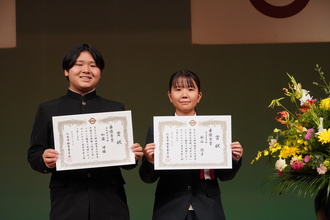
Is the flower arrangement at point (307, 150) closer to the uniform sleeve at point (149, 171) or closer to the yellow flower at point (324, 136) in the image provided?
the yellow flower at point (324, 136)

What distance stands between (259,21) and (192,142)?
187cm

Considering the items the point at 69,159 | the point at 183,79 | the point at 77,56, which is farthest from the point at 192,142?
the point at 77,56

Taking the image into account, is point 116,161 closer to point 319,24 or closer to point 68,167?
point 68,167

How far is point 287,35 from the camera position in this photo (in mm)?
3748

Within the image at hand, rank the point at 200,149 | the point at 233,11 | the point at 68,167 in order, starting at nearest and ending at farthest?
the point at 68,167, the point at 200,149, the point at 233,11

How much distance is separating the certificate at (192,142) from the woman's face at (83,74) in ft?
1.13

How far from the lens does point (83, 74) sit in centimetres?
215

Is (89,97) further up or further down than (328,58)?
further down

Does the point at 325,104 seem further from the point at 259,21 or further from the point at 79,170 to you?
the point at 259,21

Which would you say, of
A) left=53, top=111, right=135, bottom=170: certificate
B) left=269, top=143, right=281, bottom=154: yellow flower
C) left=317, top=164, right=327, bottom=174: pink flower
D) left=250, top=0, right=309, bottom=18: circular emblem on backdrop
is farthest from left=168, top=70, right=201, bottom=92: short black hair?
left=250, top=0, right=309, bottom=18: circular emblem on backdrop

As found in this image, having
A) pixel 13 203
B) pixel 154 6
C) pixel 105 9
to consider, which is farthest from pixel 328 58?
pixel 13 203

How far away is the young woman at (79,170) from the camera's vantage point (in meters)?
2.04

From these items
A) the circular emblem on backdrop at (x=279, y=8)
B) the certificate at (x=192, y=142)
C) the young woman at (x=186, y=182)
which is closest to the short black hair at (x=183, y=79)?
the young woman at (x=186, y=182)

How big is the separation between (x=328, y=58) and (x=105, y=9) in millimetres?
1854
